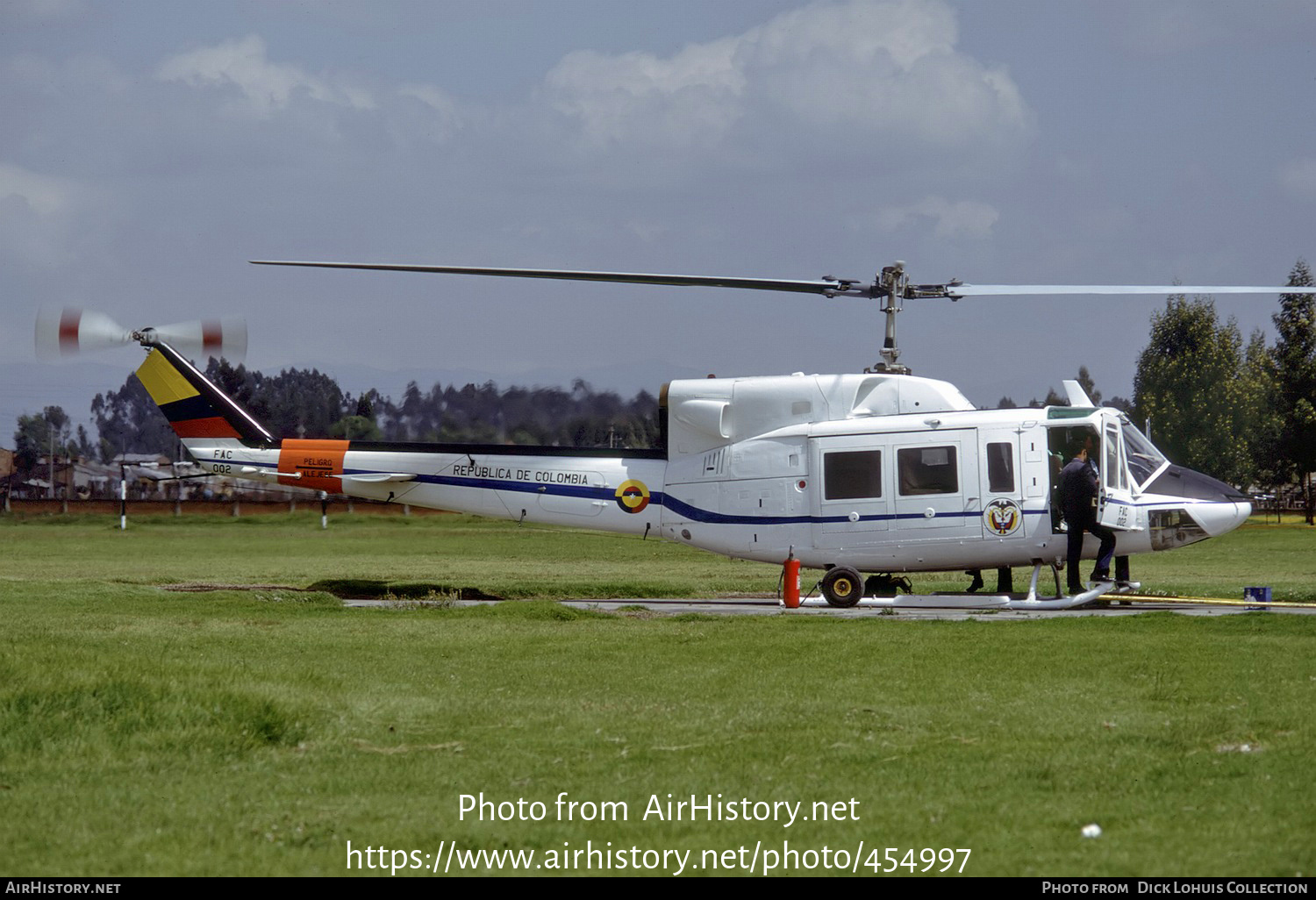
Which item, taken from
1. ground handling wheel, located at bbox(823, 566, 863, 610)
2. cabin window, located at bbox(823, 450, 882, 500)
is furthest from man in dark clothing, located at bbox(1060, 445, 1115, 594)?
ground handling wheel, located at bbox(823, 566, 863, 610)

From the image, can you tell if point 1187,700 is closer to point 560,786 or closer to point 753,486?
point 560,786

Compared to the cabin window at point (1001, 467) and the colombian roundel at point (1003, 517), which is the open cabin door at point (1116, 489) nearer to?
the colombian roundel at point (1003, 517)

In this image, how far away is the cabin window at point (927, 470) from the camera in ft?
61.1

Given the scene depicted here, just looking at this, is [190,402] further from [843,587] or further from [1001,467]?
[1001,467]

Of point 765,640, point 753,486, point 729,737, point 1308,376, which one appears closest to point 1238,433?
point 1308,376

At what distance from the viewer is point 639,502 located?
67.5 feet

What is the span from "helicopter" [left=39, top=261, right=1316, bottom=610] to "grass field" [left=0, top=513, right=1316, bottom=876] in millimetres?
3300

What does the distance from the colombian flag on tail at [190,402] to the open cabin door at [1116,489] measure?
1326cm

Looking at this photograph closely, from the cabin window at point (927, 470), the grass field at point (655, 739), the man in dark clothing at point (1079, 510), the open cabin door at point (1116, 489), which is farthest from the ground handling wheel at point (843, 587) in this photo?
the open cabin door at point (1116, 489)

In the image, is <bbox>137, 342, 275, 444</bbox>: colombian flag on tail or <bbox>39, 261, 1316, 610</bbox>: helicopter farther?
<bbox>137, 342, 275, 444</bbox>: colombian flag on tail

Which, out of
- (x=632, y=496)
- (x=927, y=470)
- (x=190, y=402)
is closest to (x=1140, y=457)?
(x=927, y=470)

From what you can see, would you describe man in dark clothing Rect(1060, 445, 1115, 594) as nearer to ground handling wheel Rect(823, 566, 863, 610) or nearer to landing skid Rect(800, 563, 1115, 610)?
landing skid Rect(800, 563, 1115, 610)

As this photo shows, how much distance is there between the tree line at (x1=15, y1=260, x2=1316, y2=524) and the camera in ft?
70.7
